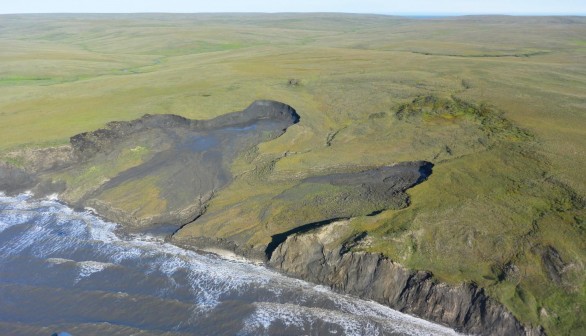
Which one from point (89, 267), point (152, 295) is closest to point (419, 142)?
point (152, 295)

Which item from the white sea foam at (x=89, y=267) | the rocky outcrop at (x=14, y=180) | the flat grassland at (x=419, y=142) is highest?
the flat grassland at (x=419, y=142)

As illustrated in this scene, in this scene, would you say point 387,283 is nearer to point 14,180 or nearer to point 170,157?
point 170,157

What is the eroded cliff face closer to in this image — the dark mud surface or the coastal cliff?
the coastal cliff

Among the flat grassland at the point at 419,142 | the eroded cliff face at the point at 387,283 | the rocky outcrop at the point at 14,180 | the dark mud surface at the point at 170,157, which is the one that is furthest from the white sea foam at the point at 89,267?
the rocky outcrop at the point at 14,180

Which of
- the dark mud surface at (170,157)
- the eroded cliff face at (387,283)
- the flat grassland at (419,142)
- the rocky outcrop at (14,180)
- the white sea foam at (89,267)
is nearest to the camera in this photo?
the eroded cliff face at (387,283)

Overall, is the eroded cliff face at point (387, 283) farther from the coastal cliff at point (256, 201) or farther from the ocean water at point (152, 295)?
the ocean water at point (152, 295)

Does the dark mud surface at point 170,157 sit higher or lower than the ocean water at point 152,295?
higher
